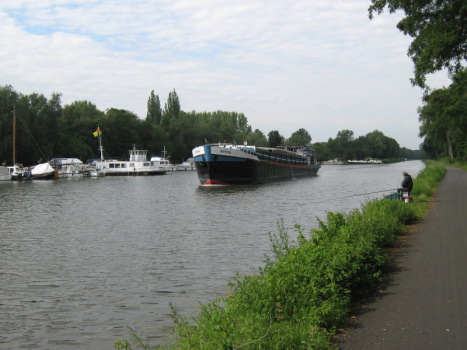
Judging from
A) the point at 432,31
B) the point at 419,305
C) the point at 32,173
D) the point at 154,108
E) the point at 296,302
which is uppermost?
the point at 154,108

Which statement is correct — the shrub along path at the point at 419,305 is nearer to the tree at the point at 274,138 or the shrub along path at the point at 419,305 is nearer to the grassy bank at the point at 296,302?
the grassy bank at the point at 296,302

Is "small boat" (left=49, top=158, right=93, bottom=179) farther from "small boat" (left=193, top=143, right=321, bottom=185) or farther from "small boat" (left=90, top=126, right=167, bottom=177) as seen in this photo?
"small boat" (left=193, top=143, right=321, bottom=185)

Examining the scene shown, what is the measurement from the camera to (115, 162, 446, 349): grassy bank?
611cm

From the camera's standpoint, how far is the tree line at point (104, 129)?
8744 centimetres

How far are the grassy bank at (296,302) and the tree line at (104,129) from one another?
214 ft

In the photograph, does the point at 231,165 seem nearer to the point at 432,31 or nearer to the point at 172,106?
the point at 432,31

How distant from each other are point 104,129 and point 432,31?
10172 cm

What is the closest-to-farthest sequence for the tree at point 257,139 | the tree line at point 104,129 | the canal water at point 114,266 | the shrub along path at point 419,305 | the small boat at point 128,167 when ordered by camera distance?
the shrub along path at point 419,305 < the canal water at point 114,266 < the tree line at point 104,129 < the small boat at point 128,167 < the tree at point 257,139

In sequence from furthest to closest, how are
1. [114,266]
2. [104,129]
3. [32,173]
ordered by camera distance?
[104,129], [32,173], [114,266]

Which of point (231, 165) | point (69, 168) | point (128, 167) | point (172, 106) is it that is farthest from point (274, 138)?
point (231, 165)

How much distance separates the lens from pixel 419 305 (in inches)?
308

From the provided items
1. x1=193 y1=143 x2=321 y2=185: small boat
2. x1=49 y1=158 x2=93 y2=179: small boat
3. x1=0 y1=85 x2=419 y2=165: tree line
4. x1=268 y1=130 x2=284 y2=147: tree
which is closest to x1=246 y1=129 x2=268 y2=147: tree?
x1=0 y1=85 x2=419 y2=165: tree line

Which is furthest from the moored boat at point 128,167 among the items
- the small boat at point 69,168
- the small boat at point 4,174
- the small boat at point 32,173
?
the small boat at point 4,174

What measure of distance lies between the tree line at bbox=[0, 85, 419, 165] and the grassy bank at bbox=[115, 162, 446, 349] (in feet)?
214
